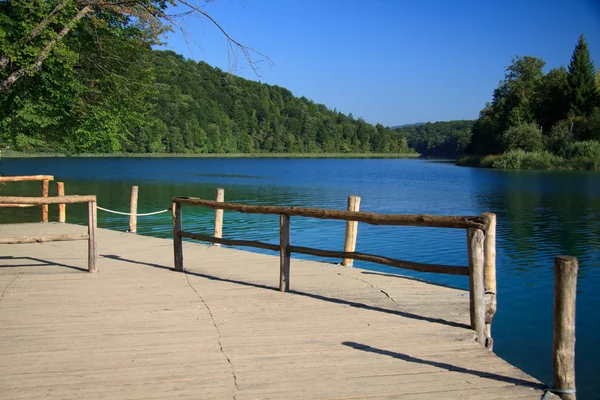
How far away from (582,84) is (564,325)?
7986 cm

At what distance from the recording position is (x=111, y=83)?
16.1 meters

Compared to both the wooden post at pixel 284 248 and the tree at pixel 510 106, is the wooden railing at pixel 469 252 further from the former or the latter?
the tree at pixel 510 106

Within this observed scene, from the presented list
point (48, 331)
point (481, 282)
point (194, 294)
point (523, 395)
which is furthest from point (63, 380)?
point (481, 282)

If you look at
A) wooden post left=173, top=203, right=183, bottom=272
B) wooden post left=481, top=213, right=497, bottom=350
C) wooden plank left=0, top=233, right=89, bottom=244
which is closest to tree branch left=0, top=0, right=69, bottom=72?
wooden plank left=0, top=233, right=89, bottom=244

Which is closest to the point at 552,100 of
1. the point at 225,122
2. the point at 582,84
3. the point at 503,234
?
the point at 582,84

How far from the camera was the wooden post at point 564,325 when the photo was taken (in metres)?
3.99

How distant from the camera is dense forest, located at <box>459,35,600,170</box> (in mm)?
63353

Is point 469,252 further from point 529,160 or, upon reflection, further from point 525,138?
point 525,138

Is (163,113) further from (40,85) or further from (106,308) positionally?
(106,308)

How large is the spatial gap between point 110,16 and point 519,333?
1310cm

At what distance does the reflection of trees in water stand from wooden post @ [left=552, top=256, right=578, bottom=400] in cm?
962

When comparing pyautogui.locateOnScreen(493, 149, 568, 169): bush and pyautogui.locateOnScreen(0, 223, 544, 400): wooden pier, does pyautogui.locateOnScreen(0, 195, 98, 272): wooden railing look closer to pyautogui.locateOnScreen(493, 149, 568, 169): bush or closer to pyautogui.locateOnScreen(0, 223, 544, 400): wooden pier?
pyautogui.locateOnScreen(0, 223, 544, 400): wooden pier

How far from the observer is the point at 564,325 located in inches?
160

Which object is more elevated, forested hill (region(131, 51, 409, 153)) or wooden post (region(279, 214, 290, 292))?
forested hill (region(131, 51, 409, 153))
